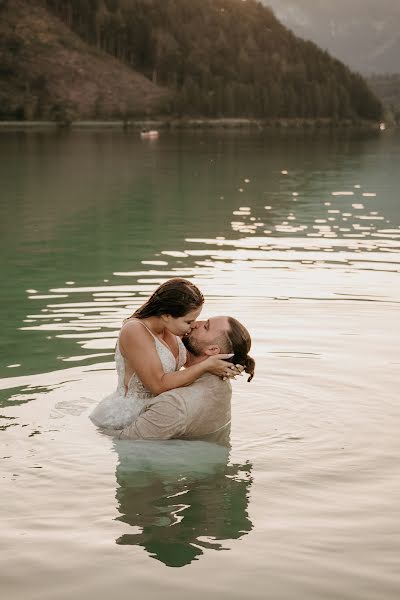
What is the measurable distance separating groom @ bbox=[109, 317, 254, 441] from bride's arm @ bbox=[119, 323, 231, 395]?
0.09 metres

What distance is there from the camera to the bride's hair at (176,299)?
8.43 meters

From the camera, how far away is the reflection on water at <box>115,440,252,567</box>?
7098 millimetres

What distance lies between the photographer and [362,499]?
313 inches

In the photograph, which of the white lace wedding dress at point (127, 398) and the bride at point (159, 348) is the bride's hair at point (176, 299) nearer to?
the bride at point (159, 348)

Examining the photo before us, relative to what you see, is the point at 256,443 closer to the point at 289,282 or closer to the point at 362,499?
the point at 362,499

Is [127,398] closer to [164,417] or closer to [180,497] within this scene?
[164,417]

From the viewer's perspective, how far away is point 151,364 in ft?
28.3

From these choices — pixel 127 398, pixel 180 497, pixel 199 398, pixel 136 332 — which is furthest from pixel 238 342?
pixel 180 497

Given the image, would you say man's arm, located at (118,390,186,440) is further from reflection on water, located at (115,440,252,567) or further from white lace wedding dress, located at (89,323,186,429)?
white lace wedding dress, located at (89,323,186,429)

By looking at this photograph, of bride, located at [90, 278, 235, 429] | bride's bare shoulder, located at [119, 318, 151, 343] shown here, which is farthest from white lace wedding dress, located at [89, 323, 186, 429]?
bride's bare shoulder, located at [119, 318, 151, 343]

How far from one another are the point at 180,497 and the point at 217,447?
106 centimetres

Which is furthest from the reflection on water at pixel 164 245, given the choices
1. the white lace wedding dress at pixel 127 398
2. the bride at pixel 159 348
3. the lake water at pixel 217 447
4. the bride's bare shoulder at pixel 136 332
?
the bride's bare shoulder at pixel 136 332

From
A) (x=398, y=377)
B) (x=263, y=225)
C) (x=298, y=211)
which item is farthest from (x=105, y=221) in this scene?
(x=398, y=377)

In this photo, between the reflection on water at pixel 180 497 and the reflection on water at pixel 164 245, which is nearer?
the reflection on water at pixel 180 497
